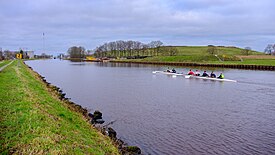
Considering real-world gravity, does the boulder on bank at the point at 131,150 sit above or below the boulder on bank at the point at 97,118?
below

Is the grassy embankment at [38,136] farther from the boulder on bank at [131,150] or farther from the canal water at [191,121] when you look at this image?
the canal water at [191,121]

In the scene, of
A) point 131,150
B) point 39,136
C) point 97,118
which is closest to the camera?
point 39,136

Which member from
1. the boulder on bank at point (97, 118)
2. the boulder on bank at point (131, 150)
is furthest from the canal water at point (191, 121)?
the boulder on bank at point (131, 150)

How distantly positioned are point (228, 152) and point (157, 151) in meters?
3.68

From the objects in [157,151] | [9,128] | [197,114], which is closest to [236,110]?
[197,114]

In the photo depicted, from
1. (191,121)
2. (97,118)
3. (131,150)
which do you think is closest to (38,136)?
(131,150)

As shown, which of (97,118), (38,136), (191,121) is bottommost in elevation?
(191,121)

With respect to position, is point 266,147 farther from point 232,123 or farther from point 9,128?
point 9,128

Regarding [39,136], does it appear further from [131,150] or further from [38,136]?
[131,150]

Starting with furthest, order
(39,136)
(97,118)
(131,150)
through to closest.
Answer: (97,118) < (131,150) < (39,136)

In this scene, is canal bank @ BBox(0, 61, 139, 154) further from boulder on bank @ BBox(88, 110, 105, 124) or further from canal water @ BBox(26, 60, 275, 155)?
boulder on bank @ BBox(88, 110, 105, 124)

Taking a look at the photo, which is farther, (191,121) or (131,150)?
(191,121)

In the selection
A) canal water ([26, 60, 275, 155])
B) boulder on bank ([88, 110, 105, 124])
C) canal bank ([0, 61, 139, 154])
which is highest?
canal bank ([0, 61, 139, 154])

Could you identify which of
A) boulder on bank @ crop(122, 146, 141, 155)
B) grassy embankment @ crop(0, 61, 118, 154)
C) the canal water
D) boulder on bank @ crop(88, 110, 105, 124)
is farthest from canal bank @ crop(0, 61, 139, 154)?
boulder on bank @ crop(88, 110, 105, 124)
